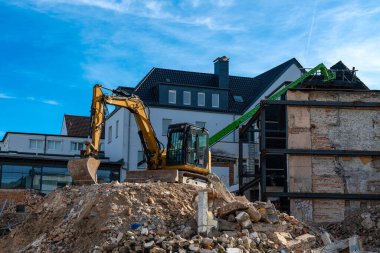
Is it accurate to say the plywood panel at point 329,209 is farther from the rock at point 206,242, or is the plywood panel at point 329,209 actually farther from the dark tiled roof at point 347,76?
the rock at point 206,242

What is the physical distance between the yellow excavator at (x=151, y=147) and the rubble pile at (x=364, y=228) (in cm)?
561

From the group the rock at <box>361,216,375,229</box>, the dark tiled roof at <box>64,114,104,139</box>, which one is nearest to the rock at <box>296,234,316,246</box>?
the rock at <box>361,216,375,229</box>

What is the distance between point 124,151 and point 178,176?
22.4m

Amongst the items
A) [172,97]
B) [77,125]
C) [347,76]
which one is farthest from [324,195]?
[77,125]

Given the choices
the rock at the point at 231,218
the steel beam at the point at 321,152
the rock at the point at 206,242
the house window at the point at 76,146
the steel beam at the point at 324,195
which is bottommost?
the rock at the point at 206,242

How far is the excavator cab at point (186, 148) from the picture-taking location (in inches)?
846

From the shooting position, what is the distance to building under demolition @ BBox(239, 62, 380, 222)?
26984mm

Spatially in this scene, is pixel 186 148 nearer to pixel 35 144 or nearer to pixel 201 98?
pixel 201 98

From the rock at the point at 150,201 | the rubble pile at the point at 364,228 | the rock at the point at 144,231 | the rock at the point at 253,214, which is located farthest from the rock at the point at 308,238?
the rock at the point at 144,231

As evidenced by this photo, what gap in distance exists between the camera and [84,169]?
1980 centimetres

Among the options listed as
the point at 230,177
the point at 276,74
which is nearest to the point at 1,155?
the point at 230,177

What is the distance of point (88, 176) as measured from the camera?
19922 millimetres

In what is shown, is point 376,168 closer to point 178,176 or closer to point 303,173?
point 303,173

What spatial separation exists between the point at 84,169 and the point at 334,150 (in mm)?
12314
